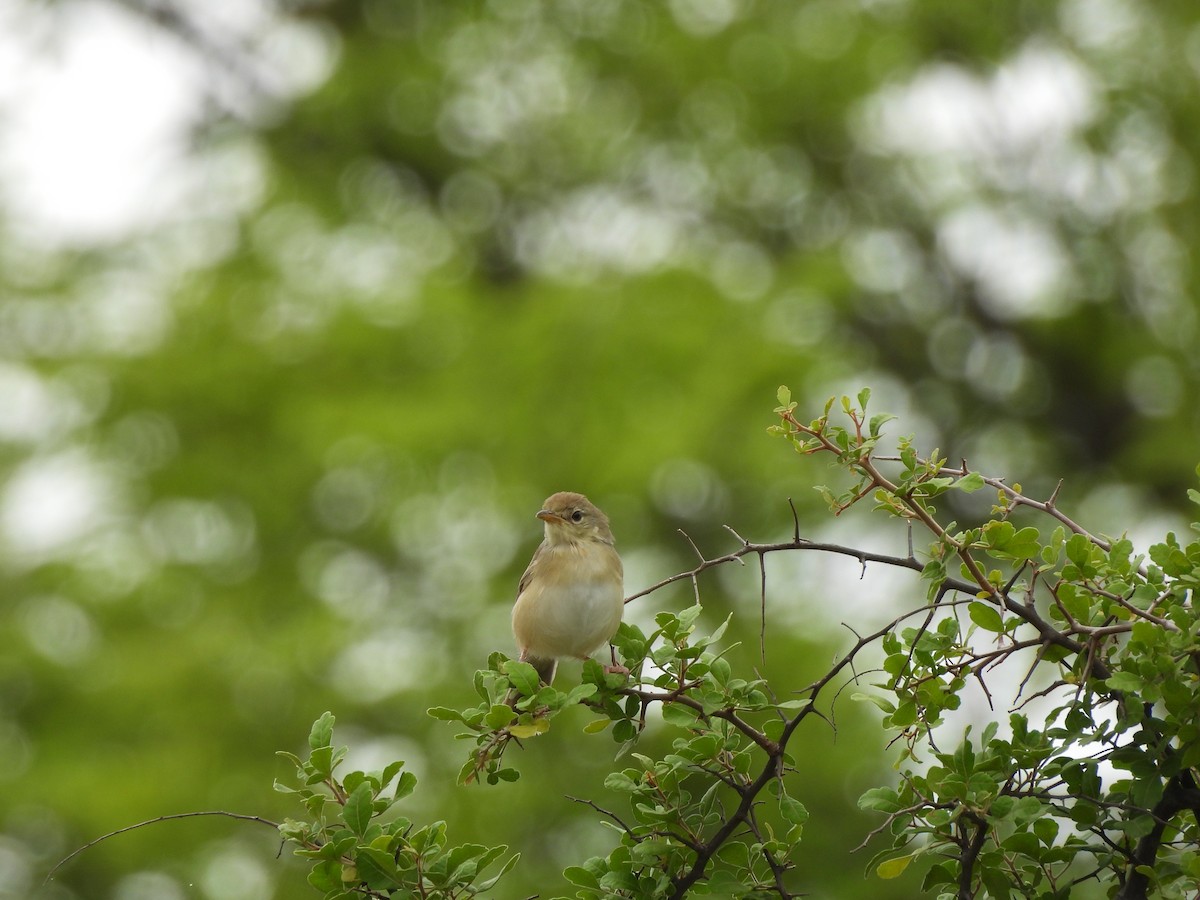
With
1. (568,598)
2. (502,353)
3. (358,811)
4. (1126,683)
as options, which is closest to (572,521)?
(568,598)

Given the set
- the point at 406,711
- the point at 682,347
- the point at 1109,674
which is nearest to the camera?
the point at 1109,674

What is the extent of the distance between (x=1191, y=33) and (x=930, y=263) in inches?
135

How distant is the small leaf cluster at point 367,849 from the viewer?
246 centimetres

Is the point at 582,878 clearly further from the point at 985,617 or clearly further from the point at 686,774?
the point at 985,617

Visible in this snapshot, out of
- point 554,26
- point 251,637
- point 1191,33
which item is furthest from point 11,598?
point 1191,33

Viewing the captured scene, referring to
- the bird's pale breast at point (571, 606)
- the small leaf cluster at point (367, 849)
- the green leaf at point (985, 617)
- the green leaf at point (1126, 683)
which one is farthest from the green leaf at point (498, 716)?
the bird's pale breast at point (571, 606)

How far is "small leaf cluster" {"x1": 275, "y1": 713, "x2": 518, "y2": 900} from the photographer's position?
2.46 meters

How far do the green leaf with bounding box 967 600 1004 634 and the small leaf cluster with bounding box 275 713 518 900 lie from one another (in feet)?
3.07

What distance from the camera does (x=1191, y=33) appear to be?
13.2 meters

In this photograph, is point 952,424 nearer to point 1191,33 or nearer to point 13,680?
point 1191,33

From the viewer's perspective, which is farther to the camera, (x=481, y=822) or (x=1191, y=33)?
(x=1191, y=33)

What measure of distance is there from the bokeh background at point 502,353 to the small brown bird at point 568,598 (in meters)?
3.66

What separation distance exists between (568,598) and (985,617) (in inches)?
98.8

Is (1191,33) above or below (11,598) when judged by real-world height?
above
